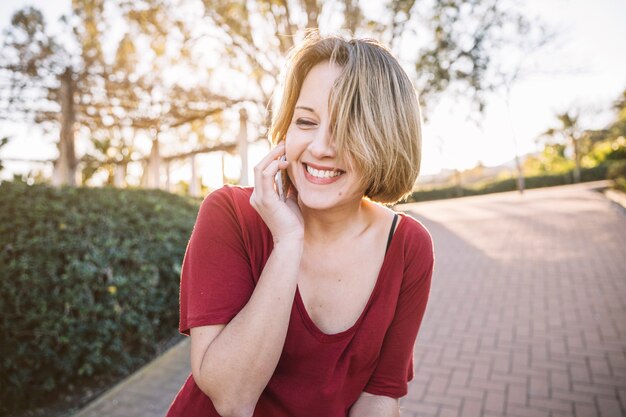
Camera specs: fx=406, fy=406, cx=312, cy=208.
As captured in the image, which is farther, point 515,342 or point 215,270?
point 515,342

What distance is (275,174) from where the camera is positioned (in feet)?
4.95

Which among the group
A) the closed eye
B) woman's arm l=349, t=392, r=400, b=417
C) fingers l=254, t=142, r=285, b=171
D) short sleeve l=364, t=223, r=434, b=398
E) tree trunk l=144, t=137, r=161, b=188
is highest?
tree trunk l=144, t=137, r=161, b=188

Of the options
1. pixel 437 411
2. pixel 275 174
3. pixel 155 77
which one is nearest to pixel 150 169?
pixel 155 77

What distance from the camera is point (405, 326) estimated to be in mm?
1635

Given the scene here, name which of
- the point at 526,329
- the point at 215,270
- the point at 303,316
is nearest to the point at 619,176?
the point at 526,329

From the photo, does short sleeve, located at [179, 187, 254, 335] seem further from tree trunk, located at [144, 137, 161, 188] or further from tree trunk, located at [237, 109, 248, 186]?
tree trunk, located at [144, 137, 161, 188]

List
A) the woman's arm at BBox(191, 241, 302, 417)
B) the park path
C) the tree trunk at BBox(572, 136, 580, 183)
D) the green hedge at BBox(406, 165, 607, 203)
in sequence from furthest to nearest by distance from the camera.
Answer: the tree trunk at BBox(572, 136, 580, 183) → the green hedge at BBox(406, 165, 607, 203) → the park path → the woman's arm at BBox(191, 241, 302, 417)

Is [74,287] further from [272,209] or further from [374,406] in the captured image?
[374,406]

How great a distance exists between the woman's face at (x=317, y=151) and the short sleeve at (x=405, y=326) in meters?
0.39

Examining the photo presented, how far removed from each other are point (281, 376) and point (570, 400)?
345 centimetres

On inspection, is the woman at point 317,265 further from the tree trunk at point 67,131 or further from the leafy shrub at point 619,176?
the leafy shrub at point 619,176

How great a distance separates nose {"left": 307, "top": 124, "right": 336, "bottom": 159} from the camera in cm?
149

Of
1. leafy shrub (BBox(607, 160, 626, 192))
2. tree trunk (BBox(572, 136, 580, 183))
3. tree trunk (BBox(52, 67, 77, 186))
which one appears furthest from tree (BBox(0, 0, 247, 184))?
tree trunk (BBox(572, 136, 580, 183))

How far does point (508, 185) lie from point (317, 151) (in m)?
34.3
